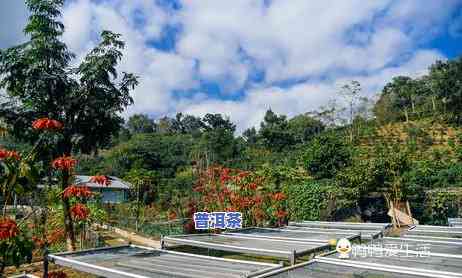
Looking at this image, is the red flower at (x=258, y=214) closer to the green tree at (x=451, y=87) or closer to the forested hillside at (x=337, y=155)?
the forested hillside at (x=337, y=155)

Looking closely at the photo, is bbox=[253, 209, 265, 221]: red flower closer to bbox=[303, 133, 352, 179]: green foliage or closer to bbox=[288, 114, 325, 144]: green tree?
bbox=[303, 133, 352, 179]: green foliage

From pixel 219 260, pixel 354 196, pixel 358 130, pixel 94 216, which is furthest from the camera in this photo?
pixel 358 130

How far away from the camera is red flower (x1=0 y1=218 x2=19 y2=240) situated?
446cm

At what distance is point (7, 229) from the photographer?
449 cm

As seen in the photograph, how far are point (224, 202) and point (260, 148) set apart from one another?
28.8 meters

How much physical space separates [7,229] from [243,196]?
9.83 metres

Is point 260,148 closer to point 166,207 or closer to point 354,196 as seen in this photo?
point 166,207

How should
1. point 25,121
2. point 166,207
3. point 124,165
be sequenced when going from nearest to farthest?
point 25,121
point 166,207
point 124,165

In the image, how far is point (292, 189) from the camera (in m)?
16.2

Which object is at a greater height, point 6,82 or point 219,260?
point 6,82

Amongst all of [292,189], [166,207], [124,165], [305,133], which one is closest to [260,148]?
[305,133]

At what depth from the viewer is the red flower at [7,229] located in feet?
14.6

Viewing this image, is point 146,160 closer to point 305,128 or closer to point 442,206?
point 305,128

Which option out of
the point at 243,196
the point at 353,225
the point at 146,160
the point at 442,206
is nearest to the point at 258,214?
the point at 243,196
